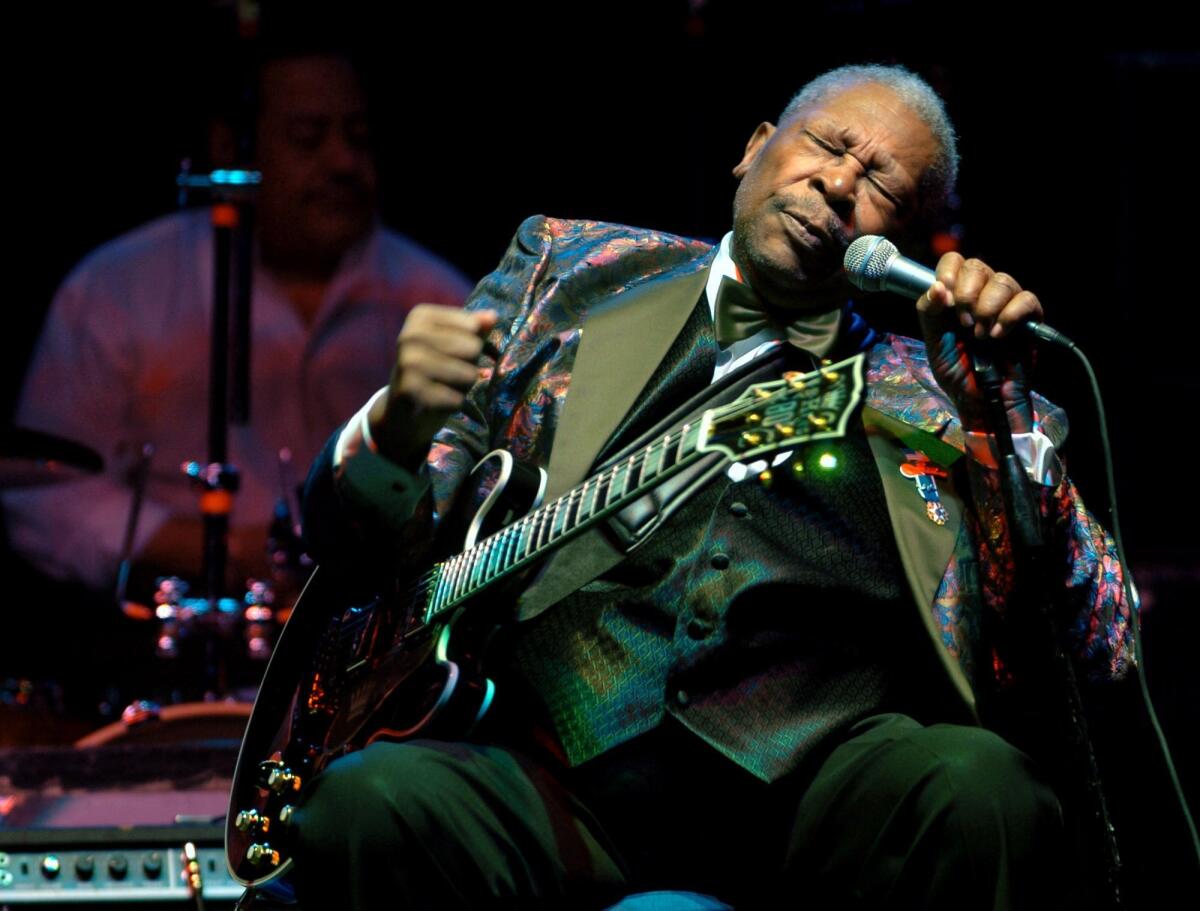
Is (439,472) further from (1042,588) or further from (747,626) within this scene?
(1042,588)

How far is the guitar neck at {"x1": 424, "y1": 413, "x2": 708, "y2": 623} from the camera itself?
5.95 feet

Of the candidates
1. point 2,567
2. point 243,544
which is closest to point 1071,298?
point 243,544

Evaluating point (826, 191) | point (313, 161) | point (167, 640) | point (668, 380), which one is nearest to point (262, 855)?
point (668, 380)

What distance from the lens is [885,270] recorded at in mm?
1964

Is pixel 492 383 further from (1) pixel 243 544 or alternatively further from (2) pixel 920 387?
(1) pixel 243 544

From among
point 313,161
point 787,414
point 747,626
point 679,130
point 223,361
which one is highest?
point 787,414

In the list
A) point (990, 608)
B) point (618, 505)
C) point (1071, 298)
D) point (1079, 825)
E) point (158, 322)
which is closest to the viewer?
point (618, 505)

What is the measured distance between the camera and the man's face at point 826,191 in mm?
2379

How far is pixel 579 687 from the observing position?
2146 mm

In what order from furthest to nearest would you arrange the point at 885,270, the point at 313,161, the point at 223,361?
1. the point at 313,161
2. the point at 223,361
3. the point at 885,270

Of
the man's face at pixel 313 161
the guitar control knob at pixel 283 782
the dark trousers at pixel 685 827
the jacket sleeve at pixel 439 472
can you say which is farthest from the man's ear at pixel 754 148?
the man's face at pixel 313 161

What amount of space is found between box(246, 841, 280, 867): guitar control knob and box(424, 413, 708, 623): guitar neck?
1.23 feet

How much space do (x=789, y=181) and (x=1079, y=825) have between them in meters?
1.16

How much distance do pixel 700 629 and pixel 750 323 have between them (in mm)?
566
